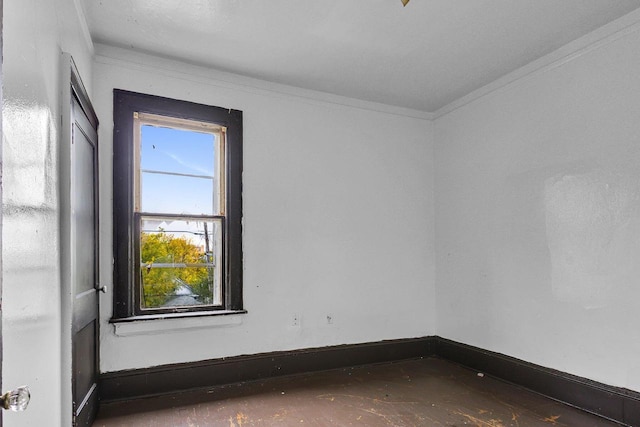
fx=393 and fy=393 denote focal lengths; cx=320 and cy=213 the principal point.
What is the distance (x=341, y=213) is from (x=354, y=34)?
5.61 feet

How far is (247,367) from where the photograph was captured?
136 inches

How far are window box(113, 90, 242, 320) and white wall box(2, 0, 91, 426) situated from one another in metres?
1.23

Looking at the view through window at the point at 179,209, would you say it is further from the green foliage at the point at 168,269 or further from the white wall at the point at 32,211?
the white wall at the point at 32,211

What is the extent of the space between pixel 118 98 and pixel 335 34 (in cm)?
177

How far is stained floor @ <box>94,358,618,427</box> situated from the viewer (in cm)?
271

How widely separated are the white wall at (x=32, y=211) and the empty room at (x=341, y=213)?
36 millimetres

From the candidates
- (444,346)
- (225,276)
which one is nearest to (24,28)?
(225,276)

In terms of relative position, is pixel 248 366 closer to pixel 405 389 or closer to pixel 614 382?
pixel 405 389

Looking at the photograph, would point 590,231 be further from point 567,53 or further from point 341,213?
point 341,213

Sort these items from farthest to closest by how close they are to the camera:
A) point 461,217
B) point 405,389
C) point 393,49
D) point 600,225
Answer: point 461,217 < point 405,389 < point 393,49 < point 600,225

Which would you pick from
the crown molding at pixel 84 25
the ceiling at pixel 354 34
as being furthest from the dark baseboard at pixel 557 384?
the crown molding at pixel 84 25

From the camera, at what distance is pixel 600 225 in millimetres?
2854

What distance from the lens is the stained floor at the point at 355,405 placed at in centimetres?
271

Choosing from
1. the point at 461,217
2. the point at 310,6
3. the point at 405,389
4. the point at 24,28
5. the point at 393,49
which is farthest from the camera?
the point at 461,217
